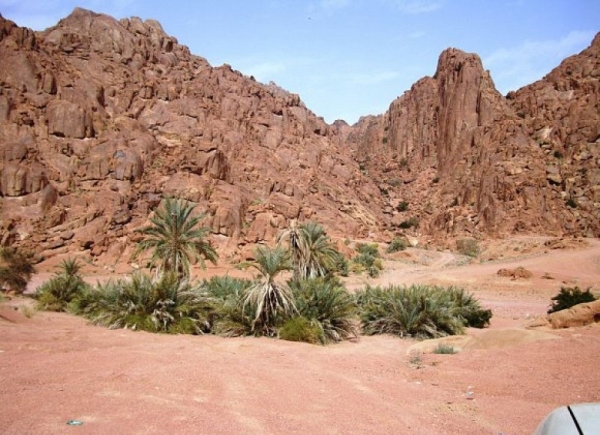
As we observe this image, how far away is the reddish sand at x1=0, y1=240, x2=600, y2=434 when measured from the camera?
18.4 ft

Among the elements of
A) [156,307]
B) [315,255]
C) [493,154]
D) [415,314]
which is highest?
[493,154]

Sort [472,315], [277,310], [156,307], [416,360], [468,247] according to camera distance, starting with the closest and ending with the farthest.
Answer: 1. [416,360]
2. [277,310]
3. [156,307]
4. [472,315]
5. [468,247]

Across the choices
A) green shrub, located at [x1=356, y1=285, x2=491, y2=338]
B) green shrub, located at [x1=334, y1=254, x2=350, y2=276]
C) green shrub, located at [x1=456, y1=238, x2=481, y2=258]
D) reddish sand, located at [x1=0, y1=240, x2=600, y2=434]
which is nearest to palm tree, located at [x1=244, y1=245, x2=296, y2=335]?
reddish sand, located at [x1=0, y1=240, x2=600, y2=434]

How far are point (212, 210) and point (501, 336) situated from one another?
3801 centimetres

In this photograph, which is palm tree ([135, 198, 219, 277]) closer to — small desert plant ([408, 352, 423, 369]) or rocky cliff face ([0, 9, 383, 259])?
small desert plant ([408, 352, 423, 369])

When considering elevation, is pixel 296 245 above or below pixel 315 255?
above

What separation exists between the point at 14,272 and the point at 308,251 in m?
17.4

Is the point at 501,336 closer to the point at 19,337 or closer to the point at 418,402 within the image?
the point at 418,402


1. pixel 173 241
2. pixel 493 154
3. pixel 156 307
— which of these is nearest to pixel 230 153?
pixel 493 154

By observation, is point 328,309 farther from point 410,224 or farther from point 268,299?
point 410,224

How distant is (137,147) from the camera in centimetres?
5166

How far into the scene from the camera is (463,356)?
10.1 metres

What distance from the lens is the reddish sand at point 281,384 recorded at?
561cm

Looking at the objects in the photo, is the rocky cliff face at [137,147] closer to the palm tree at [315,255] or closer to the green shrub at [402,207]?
the green shrub at [402,207]
